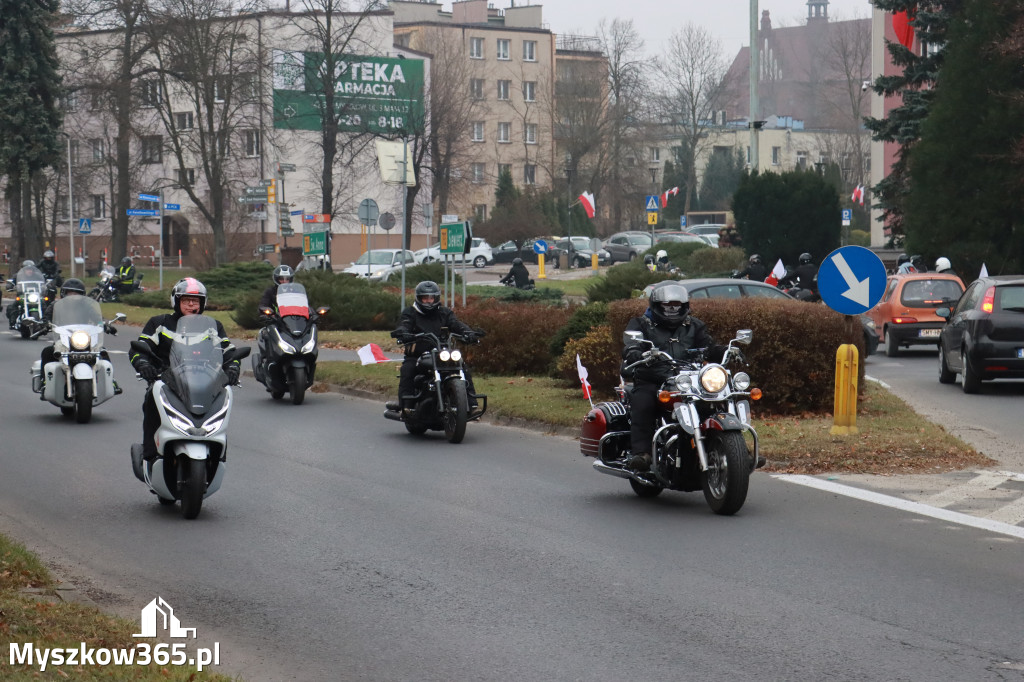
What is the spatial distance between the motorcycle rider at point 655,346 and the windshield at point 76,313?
839 cm

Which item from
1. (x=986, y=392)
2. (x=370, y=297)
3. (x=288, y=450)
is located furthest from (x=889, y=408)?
(x=370, y=297)

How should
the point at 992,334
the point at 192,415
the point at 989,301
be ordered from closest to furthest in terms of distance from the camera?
the point at 192,415 → the point at 992,334 → the point at 989,301

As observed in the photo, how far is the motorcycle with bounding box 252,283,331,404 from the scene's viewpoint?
1877 centimetres

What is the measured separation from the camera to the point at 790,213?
38625mm

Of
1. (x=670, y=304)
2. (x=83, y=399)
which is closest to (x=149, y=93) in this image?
(x=83, y=399)

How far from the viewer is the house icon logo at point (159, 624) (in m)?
6.70

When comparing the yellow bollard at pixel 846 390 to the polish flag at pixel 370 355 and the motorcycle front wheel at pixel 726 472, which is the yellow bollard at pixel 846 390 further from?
the polish flag at pixel 370 355

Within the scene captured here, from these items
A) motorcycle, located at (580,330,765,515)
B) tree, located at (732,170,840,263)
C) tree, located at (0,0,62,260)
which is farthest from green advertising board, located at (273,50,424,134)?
motorcycle, located at (580,330,765,515)

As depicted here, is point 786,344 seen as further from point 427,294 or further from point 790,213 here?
point 790,213

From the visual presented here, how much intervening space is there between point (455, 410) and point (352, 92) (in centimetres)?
6964

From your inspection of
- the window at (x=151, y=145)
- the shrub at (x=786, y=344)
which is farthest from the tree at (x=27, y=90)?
the shrub at (x=786, y=344)

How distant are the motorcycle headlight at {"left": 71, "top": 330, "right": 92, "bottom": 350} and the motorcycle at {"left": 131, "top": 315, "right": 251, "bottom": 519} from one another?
21.8ft

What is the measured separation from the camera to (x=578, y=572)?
819cm

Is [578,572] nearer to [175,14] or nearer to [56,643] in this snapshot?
[56,643]
